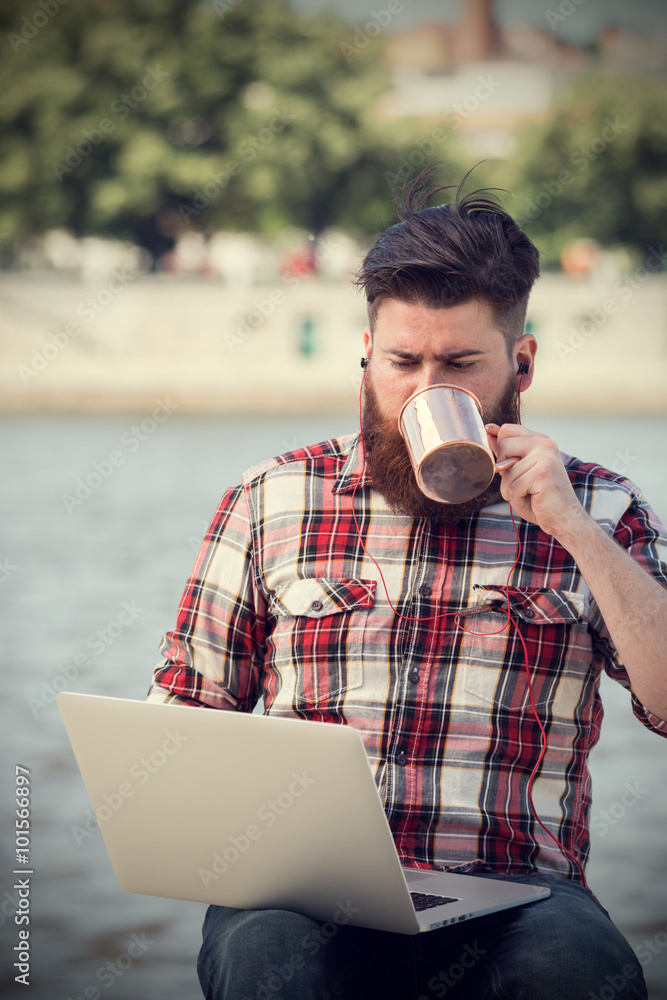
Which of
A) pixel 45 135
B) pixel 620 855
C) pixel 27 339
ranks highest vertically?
pixel 45 135

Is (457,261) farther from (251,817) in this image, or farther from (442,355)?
(251,817)

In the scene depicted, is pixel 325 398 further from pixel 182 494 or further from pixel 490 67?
pixel 490 67

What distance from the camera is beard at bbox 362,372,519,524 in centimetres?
212

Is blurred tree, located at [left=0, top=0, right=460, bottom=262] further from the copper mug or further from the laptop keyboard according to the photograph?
the laptop keyboard

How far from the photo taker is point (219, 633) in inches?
84.4

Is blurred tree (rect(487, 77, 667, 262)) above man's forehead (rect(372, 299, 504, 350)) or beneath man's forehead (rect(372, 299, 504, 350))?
above

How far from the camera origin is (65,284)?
3644 centimetres

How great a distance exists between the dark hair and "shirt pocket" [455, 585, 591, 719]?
0.45 metres

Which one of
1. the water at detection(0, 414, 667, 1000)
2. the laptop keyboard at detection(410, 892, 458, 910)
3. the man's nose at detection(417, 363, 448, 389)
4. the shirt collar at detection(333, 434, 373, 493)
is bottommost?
the water at detection(0, 414, 667, 1000)

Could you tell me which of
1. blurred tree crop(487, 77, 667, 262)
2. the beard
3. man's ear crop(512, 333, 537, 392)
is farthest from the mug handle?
blurred tree crop(487, 77, 667, 262)

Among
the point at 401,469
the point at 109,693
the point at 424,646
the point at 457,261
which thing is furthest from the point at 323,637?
the point at 109,693

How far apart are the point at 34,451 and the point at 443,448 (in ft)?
67.9

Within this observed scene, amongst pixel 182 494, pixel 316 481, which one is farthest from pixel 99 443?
pixel 316 481

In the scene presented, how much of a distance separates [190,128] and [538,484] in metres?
41.3
